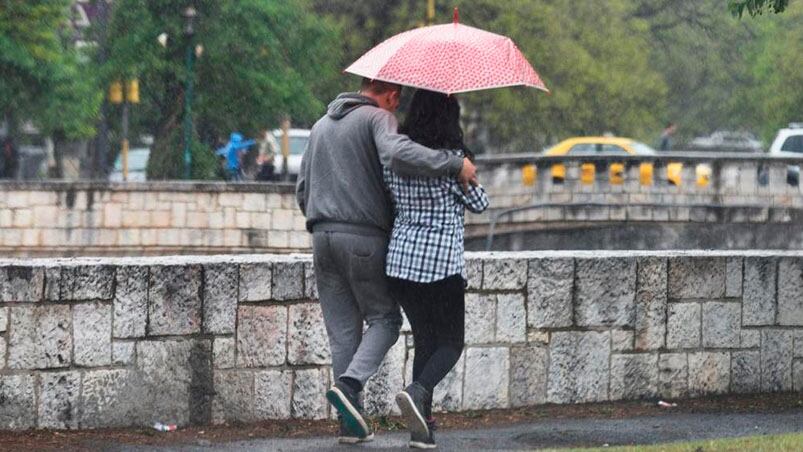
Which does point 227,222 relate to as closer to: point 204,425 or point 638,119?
point 204,425

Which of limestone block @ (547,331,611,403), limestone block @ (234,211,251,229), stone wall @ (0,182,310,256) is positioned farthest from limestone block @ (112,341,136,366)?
limestone block @ (234,211,251,229)

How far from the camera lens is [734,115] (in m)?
73.1

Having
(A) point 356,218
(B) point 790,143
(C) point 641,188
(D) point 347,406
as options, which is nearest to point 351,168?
(A) point 356,218

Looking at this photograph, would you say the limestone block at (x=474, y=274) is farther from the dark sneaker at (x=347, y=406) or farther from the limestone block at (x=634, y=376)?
the dark sneaker at (x=347, y=406)

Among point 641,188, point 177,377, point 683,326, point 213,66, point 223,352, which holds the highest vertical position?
point 213,66

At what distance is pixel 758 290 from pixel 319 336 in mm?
2484

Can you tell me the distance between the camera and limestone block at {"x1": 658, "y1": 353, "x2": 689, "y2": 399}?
9977 mm

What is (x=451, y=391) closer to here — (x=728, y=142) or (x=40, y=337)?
(x=40, y=337)

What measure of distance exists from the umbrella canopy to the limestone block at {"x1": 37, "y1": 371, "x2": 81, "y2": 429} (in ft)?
6.77

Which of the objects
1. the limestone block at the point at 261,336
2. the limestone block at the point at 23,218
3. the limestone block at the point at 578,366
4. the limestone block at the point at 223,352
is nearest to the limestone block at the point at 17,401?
the limestone block at the point at 223,352

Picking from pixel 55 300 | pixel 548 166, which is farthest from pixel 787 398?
pixel 548 166

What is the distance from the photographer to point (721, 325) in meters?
10.1

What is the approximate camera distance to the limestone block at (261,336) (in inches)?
357

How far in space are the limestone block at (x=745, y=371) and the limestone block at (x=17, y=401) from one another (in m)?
3.74
